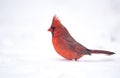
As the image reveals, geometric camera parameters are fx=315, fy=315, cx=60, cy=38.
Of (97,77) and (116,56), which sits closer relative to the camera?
(97,77)

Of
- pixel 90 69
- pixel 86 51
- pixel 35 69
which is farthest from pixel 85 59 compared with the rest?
pixel 35 69

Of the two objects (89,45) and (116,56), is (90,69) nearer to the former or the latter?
(116,56)

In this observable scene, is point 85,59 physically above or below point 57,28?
below

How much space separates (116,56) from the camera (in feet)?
5.63

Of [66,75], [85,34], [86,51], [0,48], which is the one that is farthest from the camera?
[85,34]

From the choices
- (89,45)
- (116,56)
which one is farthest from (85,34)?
(116,56)

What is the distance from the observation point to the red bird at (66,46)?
5.16 ft

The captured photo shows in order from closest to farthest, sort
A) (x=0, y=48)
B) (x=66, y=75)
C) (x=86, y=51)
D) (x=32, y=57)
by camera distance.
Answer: (x=66, y=75) → (x=86, y=51) → (x=32, y=57) → (x=0, y=48)

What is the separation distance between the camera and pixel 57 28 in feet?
5.29

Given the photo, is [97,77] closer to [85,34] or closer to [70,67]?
[70,67]

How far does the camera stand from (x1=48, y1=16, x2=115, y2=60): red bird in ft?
5.16

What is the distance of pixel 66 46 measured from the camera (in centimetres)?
158

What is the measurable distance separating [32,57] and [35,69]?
241mm

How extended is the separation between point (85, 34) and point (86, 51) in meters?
0.46
